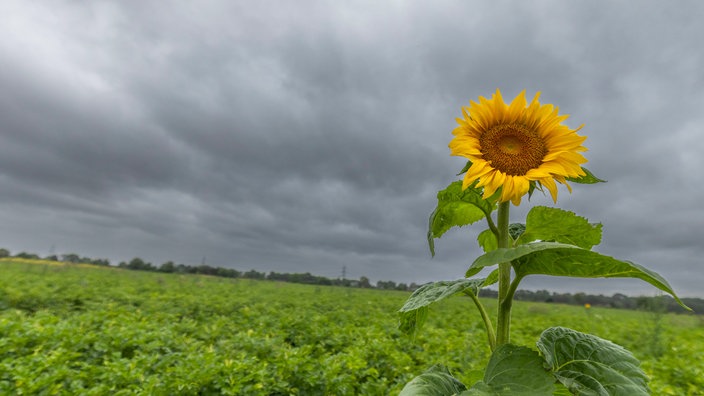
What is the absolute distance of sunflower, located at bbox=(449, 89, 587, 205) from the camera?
1.05 m

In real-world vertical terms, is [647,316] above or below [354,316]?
above

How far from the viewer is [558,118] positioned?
1162mm

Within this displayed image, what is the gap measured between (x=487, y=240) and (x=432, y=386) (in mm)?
617

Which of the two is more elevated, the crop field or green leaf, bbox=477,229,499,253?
green leaf, bbox=477,229,499,253

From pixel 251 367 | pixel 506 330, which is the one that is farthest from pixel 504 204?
pixel 251 367

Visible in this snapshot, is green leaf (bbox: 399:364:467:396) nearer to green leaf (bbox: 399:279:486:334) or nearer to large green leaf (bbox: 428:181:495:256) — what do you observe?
green leaf (bbox: 399:279:486:334)

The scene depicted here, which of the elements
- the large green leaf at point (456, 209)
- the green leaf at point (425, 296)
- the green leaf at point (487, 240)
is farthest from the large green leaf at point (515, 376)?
the green leaf at point (487, 240)

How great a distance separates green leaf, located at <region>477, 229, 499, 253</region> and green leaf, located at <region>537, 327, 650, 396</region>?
35 cm

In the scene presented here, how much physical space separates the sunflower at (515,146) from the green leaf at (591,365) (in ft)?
1.54

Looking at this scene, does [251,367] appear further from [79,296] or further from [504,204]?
[79,296]

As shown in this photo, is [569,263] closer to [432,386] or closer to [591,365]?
[591,365]

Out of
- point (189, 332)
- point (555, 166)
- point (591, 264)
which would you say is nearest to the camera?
point (591, 264)

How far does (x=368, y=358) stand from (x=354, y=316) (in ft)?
16.0

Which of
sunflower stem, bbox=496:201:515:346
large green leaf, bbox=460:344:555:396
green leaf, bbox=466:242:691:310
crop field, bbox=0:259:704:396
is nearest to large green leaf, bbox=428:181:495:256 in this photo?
sunflower stem, bbox=496:201:515:346
